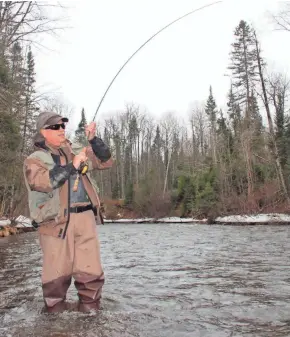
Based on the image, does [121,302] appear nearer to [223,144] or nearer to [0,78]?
[0,78]

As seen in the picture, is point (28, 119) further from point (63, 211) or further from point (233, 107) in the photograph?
point (233, 107)

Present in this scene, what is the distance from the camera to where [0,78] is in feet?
56.0

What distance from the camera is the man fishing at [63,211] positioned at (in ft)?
11.5

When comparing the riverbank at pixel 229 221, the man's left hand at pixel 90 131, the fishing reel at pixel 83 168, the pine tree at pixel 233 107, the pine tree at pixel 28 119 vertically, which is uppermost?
the pine tree at pixel 233 107

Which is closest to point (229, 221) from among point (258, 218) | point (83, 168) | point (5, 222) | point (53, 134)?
point (258, 218)

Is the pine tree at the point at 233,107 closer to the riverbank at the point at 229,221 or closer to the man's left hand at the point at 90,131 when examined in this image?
the riverbank at the point at 229,221

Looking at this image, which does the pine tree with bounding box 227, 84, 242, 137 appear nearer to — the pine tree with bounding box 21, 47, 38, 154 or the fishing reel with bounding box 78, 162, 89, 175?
the pine tree with bounding box 21, 47, 38, 154

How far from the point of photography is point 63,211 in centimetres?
360

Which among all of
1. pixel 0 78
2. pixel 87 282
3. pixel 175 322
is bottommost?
pixel 175 322

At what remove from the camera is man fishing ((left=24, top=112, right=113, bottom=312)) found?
350 cm

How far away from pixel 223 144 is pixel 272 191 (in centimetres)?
1191

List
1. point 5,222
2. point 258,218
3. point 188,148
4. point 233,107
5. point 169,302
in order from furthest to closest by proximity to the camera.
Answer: point 188,148
point 233,107
point 258,218
point 5,222
point 169,302

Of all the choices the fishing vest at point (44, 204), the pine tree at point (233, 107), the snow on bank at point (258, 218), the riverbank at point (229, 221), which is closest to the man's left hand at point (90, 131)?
the fishing vest at point (44, 204)

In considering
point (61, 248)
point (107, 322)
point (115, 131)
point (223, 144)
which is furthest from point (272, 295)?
point (115, 131)
